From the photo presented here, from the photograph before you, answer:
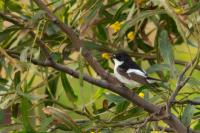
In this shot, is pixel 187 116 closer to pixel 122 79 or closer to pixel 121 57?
pixel 122 79

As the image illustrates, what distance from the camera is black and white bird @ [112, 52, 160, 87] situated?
1.89 m

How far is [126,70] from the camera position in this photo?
2125 mm

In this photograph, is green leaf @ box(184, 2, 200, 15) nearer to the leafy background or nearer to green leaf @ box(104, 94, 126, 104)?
the leafy background

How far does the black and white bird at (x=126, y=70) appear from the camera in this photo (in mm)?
1891

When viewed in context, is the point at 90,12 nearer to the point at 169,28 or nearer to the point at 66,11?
the point at 66,11

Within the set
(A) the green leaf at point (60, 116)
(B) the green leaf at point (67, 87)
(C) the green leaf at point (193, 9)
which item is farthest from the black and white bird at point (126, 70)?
(A) the green leaf at point (60, 116)

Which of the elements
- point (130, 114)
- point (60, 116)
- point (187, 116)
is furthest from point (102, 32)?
point (60, 116)

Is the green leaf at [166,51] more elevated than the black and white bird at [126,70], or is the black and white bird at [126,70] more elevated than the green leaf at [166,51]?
the green leaf at [166,51]

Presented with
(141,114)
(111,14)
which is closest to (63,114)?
(141,114)

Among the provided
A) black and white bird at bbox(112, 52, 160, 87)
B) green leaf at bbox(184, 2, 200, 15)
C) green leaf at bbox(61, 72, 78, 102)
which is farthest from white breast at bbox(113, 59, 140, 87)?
green leaf at bbox(184, 2, 200, 15)

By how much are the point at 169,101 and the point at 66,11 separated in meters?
0.54

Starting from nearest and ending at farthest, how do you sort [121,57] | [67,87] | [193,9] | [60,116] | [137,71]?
[60,116]
[193,9]
[67,87]
[137,71]
[121,57]

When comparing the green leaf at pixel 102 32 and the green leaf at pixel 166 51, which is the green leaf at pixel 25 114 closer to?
the green leaf at pixel 166 51

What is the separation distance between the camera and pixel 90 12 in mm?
1540
